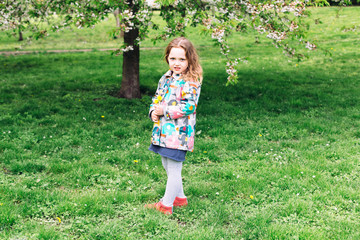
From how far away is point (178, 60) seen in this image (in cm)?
396

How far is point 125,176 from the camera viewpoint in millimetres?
5105

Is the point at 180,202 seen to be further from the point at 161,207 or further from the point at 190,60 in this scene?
the point at 190,60

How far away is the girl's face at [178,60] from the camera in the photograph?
3934 mm

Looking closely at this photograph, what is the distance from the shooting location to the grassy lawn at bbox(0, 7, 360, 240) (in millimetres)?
3953

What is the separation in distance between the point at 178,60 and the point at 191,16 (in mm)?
3796

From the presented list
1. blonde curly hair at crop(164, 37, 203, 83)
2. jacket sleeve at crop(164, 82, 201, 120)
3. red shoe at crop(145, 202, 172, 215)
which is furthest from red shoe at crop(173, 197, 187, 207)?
blonde curly hair at crop(164, 37, 203, 83)

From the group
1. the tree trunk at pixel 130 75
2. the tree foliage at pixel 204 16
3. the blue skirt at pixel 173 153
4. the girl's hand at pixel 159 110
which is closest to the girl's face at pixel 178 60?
the girl's hand at pixel 159 110

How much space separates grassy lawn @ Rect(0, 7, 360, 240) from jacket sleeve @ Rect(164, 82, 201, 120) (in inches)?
46.8

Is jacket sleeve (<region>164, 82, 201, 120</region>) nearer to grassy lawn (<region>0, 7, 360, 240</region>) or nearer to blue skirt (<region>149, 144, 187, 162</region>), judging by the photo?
blue skirt (<region>149, 144, 187, 162</region>)

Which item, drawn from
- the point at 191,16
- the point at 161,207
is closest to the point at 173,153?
the point at 161,207

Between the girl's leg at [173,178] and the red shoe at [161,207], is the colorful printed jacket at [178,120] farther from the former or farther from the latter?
the red shoe at [161,207]

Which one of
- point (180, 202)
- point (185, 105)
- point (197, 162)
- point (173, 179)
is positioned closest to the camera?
point (185, 105)

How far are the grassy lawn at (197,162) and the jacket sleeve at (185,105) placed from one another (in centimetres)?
119

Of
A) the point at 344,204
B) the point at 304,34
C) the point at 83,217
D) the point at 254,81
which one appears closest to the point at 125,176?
the point at 83,217
